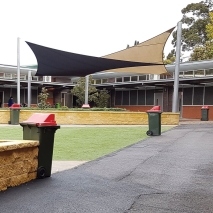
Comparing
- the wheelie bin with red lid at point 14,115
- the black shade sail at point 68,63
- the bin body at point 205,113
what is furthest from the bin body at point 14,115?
the bin body at point 205,113

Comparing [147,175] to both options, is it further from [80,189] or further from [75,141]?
[75,141]

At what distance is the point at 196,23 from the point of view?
44125 millimetres

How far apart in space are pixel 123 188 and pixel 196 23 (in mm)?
43081

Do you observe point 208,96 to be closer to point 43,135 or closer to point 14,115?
point 14,115

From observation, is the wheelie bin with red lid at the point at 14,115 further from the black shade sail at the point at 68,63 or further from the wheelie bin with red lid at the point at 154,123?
the wheelie bin with red lid at the point at 154,123

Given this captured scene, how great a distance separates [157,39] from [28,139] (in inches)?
365

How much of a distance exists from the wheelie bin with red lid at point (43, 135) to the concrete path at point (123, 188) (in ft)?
0.69

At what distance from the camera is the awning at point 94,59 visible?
38.5ft

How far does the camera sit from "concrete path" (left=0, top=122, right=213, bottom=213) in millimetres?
3822

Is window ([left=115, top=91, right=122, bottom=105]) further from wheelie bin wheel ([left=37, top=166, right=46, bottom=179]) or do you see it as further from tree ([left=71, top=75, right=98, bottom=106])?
wheelie bin wheel ([left=37, top=166, right=46, bottom=179])

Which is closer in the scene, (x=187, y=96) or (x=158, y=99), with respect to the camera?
(x=187, y=96)

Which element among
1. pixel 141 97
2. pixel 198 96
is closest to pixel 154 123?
pixel 198 96

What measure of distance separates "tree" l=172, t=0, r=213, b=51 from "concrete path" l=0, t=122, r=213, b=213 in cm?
3926

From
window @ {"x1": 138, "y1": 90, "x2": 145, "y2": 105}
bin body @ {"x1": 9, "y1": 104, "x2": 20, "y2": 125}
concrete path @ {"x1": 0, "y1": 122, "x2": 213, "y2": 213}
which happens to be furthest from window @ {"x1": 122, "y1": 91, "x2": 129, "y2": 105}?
concrete path @ {"x1": 0, "y1": 122, "x2": 213, "y2": 213}
